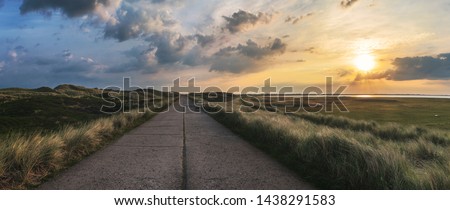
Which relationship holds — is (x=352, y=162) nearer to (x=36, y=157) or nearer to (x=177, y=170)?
(x=177, y=170)

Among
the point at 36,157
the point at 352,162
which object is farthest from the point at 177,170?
the point at 352,162

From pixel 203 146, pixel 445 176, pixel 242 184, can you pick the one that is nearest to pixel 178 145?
pixel 203 146

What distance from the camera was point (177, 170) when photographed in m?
7.86

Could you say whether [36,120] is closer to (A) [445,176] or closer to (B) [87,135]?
(B) [87,135]

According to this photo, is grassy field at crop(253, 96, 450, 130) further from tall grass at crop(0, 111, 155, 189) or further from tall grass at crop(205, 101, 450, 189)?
tall grass at crop(0, 111, 155, 189)

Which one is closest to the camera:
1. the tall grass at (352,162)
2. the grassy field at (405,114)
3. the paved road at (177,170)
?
the tall grass at (352,162)

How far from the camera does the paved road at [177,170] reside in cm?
666

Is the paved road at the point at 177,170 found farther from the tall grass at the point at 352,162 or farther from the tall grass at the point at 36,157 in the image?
the tall grass at the point at 352,162

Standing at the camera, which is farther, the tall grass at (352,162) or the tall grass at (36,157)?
the tall grass at (36,157)

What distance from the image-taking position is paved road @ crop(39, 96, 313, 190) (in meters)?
6.66

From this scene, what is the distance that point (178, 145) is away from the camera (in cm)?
1187

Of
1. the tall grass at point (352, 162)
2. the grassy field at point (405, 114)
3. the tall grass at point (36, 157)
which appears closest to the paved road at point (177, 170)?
the tall grass at point (36, 157)

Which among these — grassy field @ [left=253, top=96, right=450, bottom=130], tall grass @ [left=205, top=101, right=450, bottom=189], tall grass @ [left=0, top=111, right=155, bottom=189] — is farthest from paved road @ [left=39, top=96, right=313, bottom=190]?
grassy field @ [left=253, top=96, right=450, bottom=130]

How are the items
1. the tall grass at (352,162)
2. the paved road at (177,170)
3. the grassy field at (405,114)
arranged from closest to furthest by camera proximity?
the tall grass at (352,162)
the paved road at (177,170)
the grassy field at (405,114)
